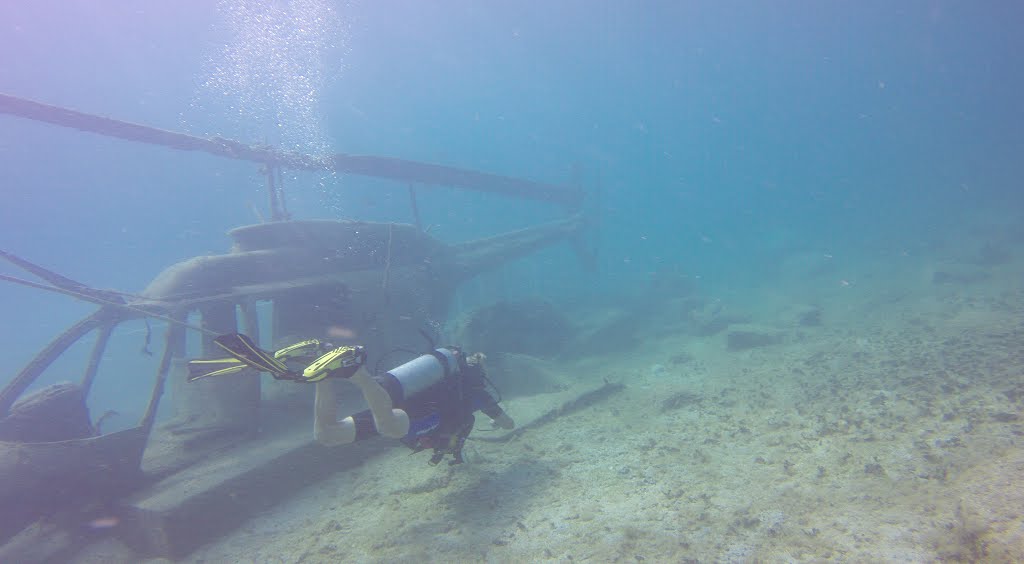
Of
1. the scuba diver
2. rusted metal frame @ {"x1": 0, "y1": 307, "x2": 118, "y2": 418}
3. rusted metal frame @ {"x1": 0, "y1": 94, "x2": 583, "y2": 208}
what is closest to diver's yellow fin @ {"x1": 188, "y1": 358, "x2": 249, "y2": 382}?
the scuba diver

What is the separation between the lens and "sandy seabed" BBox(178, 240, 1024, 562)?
11.4ft

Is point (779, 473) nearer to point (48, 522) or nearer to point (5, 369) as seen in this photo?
point (48, 522)

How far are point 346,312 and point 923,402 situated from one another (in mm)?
9331

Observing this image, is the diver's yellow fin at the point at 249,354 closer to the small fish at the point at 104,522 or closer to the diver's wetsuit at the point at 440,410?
the diver's wetsuit at the point at 440,410

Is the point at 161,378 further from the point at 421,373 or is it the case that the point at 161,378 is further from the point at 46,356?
the point at 421,373

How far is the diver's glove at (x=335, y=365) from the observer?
3064 mm

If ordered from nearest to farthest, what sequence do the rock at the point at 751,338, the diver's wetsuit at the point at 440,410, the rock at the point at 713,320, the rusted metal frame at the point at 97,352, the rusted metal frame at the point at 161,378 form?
the diver's wetsuit at the point at 440,410 < the rusted metal frame at the point at 161,378 < the rusted metal frame at the point at 97,352 < the rock at the point at 751,338 < the rock at the point at 713,320

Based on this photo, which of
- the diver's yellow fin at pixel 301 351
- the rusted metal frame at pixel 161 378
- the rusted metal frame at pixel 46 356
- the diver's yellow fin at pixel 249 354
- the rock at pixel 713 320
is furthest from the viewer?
the rock at pixel 713 320

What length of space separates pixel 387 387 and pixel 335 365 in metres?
0.97

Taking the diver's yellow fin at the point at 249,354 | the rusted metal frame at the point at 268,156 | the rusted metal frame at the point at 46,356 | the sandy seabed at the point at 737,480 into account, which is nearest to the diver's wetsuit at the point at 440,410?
the sandy seabed at the point at 737,480

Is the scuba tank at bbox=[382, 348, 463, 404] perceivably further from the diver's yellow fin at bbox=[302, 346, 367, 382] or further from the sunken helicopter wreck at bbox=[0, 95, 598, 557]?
the sunken helicopter wreck at bbox=[0, 95, 598, 557]

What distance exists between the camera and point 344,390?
7.86 meters

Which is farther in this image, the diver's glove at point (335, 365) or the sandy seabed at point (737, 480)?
the sandy seabed at point (737, 480)

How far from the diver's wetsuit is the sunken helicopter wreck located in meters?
2.57
